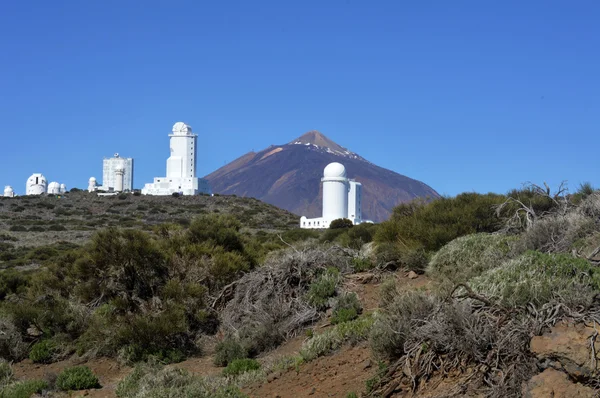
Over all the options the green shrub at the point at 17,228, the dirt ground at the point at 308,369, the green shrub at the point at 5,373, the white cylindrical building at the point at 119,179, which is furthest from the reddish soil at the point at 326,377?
the white cylindrical building at the point at 119,179

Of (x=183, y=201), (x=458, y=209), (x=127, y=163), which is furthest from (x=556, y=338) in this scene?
(x=127, y=163)

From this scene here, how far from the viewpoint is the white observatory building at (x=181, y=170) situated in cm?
8344

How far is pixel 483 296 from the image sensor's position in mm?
8477

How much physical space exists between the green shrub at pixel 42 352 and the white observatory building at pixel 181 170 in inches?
2730

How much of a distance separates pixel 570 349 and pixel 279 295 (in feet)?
23.8

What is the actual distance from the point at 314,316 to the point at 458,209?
19.4 feet

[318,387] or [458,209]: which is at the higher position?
[458,209]

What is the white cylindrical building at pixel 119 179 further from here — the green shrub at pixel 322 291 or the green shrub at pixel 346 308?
the green shrub at pixel 346 308

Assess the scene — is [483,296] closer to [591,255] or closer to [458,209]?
[591,255]

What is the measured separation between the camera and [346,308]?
1266cm

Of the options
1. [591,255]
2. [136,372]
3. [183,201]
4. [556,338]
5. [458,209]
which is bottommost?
[136,372]

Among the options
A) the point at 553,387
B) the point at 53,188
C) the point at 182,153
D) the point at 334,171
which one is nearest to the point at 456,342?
the point at 553,387

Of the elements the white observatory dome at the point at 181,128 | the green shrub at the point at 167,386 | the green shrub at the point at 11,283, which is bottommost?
the green shrub at the point at 167,386

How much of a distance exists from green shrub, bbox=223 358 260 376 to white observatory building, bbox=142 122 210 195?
237 ft
